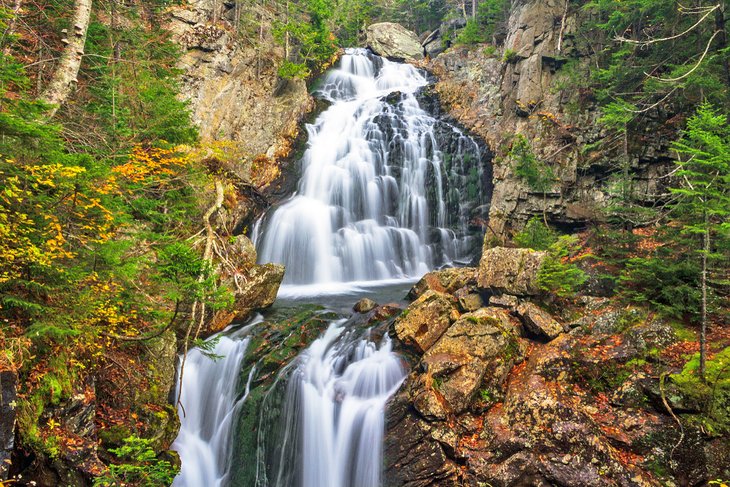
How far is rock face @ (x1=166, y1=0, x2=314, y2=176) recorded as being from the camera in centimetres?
1702

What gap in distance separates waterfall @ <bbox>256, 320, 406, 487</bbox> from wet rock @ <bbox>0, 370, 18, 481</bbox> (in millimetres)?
4369

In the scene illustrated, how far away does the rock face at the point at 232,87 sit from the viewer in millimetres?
17016

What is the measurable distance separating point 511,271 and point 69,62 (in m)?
9.82

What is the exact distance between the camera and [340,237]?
51.9ft

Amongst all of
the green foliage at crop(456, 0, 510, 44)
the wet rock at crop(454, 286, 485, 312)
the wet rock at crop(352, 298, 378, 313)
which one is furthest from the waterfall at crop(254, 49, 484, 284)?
the green foliage at crop(456, 0, 510, 44)

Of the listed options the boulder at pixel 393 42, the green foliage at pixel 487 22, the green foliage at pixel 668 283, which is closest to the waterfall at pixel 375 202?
the green foliage at pixel 668 283

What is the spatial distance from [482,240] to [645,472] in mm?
11806

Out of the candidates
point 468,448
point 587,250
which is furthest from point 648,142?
point 468,448

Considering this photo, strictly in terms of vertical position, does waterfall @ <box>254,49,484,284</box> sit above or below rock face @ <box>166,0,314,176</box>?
below

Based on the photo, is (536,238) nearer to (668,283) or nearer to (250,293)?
(668,283)

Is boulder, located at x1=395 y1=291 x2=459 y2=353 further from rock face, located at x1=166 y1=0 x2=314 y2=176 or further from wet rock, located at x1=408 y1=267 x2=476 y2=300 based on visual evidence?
rock face, located at x1=166 y1=0 x2=314 y2=176

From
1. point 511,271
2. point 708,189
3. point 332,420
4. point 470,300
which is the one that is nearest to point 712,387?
point 708,189

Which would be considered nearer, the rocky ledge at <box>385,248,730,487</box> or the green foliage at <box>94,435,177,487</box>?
the green foliage at <box>94,435,177,487</box>

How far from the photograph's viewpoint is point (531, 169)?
1428 centimetres
